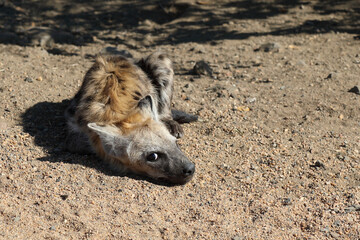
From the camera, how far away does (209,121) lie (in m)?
5.65

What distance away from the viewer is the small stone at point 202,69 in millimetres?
6996

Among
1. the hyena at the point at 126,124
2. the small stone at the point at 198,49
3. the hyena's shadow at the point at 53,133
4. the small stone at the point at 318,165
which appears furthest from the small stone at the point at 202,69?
the small stone at the point at 318,165

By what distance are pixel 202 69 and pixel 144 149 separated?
2810 millimetres

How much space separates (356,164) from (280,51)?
3391 millimetres

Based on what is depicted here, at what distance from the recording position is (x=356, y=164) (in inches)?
185

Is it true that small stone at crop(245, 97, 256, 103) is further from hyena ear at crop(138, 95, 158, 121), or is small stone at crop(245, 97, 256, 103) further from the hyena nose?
the hyena nose

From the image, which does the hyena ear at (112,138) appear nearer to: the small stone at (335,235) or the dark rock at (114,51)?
the small stone at (335,235)

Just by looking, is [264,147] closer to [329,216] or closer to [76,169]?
[329,216]

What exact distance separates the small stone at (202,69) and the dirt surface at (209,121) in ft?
0.10

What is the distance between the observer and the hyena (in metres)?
4.47

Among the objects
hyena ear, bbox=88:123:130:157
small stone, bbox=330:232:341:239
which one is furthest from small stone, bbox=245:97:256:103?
small stone, bbox=330:232:341:239

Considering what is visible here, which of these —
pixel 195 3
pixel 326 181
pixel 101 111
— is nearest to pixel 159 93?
pixel 101 111

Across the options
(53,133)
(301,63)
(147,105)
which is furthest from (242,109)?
(53,133)

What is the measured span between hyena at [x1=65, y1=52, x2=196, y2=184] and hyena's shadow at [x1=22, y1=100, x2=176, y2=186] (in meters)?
0.08
